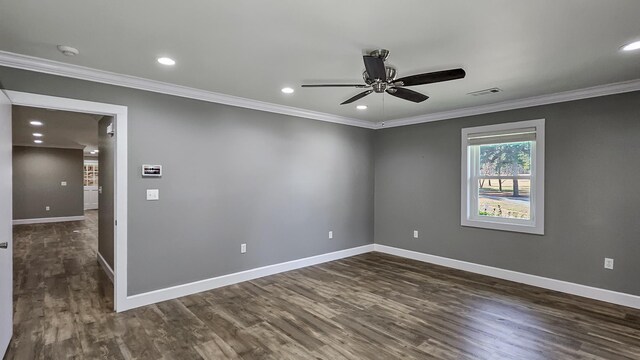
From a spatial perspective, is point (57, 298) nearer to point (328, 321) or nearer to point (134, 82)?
point (134, 82)

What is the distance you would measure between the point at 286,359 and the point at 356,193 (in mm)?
3732

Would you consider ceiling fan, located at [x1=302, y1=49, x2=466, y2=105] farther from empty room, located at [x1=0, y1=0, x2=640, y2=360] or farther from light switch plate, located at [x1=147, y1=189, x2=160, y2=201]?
light switch plate, located at [x1=147, y1=189, x2=160, y2=201]

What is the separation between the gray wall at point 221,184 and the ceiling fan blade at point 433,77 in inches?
96.2

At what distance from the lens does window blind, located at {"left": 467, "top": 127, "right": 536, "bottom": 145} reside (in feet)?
14.0

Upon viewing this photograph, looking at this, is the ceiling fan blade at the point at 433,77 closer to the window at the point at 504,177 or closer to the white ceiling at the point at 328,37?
the white ceiling at the point at 328,37

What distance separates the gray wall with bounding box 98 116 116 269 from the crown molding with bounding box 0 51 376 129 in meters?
1.06

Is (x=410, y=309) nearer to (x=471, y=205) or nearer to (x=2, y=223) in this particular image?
(x=471, y=205)

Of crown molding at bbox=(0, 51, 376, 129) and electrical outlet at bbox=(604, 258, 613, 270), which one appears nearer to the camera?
crown molding at bbox=(0, 51, 376, 129)

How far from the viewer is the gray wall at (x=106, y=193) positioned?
4.26 metres

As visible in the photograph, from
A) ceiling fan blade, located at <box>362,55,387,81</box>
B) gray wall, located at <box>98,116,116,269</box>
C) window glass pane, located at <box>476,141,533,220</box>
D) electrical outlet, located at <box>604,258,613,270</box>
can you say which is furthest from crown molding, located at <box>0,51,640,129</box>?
ceiling fan blade, located at <box>362,55,387,81</box>

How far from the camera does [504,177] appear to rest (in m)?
4.57

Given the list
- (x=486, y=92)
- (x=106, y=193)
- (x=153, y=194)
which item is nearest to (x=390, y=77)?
(x=486, y=92)

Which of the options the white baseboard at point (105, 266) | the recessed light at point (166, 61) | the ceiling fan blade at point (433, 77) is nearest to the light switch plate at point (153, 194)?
the recessed light at point (166, 61)

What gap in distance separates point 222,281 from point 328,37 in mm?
3311
